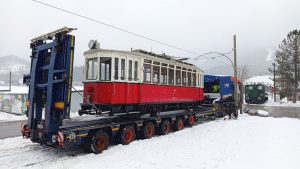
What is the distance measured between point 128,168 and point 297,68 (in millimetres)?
49459

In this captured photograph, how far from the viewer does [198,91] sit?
57.8ft

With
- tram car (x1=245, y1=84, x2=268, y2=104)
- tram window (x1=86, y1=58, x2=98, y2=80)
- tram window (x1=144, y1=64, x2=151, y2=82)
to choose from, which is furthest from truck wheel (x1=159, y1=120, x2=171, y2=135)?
tram car (x1=245, y1=84, x2=268, y2=104)

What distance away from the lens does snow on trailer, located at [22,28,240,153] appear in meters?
8.94

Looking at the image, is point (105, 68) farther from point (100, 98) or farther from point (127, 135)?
point (127, 135)

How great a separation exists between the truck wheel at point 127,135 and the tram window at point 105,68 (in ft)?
7.33

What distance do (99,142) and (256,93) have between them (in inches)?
1748

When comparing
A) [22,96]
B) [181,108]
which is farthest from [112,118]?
[22,96]

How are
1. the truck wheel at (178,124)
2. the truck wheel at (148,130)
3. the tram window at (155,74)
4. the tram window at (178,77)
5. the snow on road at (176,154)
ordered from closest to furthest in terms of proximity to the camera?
the snow on road at (176,154)
the truck wheel at (148,130)
the tram window at (155,74)
the truck wheel at (178,124)
the tram window at (178,77)

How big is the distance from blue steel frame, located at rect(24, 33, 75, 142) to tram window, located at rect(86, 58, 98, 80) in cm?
181

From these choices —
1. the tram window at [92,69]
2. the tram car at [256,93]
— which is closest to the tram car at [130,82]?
the tram window at [92,69]

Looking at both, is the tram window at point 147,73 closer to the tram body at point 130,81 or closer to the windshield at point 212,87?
the tram body at point 130,81

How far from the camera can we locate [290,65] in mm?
49188

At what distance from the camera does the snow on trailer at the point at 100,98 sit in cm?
894

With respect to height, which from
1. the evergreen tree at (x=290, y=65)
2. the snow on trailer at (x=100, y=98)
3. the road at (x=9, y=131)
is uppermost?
the evergreen tree at (x=290, y=65)
